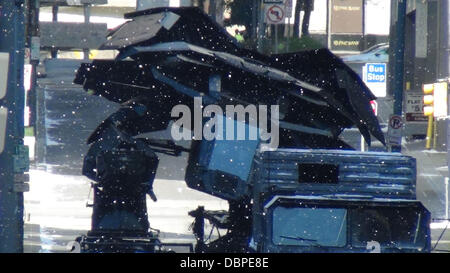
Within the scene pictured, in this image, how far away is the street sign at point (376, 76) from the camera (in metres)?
35.1

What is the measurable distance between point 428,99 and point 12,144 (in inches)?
688

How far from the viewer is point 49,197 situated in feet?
97.2

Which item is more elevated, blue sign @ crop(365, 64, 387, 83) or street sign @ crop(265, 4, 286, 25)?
street sign @ crop(265, 4, 286, 25)

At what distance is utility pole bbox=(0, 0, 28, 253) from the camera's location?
15281 millimetres

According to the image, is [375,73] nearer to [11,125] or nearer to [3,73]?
[11,125]

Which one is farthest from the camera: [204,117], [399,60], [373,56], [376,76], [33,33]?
[373,56]

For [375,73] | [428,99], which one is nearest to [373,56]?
[375,73]

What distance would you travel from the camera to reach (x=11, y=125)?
51.2ft

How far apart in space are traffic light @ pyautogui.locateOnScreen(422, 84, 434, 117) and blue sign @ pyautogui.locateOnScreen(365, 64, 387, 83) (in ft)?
16.0

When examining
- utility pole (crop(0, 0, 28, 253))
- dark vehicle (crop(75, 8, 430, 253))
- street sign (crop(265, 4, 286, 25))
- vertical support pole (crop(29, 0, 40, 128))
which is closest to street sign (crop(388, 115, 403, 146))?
street sign (crop(265, 4, 286, 25))

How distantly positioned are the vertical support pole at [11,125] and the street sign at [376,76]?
2112 centimetres

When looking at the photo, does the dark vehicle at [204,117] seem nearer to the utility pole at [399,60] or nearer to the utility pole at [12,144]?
the utility pole at [12,144]

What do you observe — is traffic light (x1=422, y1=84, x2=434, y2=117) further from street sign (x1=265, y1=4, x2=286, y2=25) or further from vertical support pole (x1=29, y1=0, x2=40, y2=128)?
vertical support pole (x1=29, y1=0, x2=40, y2=128)
